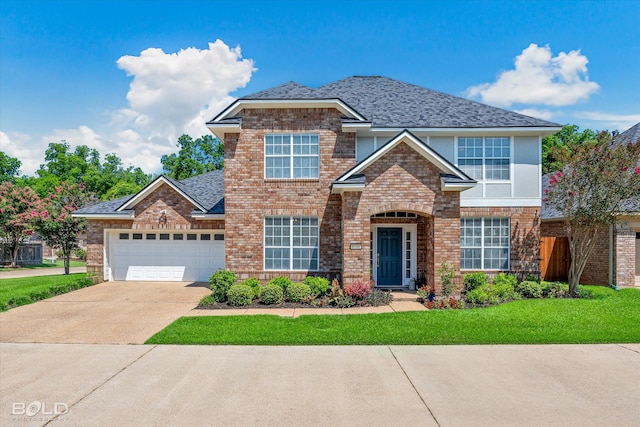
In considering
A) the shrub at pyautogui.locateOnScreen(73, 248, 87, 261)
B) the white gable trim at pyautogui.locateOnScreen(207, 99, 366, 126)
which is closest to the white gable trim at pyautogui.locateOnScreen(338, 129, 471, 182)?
the white gable trim at pyautogui.locateOnScreen(207, 99, 366, 126)

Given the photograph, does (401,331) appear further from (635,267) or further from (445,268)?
(635,267)

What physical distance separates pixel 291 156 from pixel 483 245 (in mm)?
7956

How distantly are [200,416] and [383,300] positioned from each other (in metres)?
8.02

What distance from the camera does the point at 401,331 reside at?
8977 millimetres

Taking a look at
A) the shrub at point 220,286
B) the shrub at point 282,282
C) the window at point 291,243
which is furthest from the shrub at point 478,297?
the shrub at point 220,286

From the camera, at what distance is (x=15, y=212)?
91.0ft

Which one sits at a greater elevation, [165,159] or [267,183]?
[165,159]

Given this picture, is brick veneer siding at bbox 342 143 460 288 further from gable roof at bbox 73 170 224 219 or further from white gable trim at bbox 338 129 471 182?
gable roof at bbox 73 170 224 219

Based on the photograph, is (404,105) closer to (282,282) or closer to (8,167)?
(282,282)

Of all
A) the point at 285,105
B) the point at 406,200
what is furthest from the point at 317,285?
the point at 285,105

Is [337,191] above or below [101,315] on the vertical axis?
above

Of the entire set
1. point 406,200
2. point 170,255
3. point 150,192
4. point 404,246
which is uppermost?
point 150,192

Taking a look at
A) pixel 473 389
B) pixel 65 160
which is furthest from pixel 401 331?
pixel 65 160

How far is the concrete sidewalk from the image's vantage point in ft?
16.8
